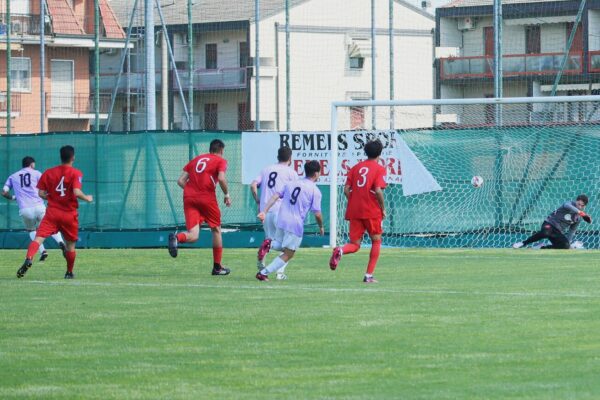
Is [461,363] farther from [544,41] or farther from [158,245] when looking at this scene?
[544,41]

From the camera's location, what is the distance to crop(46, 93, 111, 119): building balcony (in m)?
56.9

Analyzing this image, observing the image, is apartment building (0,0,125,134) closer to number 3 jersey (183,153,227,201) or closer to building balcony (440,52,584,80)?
building balcony (440,52,584,80)

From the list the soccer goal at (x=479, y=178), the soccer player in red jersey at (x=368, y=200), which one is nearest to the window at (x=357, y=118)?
the soccer goal at (x=479, y=178)

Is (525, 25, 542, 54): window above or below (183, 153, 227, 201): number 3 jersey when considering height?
above

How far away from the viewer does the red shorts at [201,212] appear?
65.2ft

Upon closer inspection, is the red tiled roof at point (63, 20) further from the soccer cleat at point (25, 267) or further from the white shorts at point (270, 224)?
the soccer cleat at point (25, 267)

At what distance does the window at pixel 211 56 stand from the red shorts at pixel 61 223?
4369 cm

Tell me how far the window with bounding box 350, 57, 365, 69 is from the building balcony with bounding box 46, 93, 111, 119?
11.1 metres

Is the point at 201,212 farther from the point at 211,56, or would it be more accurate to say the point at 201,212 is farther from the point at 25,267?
the point at 211,56

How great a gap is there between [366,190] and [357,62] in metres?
44.7

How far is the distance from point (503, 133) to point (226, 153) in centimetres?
626

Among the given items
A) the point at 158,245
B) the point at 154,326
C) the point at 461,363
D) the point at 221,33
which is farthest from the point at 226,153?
the point at 221,33

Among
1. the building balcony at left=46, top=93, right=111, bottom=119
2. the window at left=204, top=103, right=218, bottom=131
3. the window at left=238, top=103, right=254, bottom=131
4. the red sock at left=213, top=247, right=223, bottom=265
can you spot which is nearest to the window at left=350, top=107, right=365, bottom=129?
the window at left=238, top=103, right=254, bottom=131

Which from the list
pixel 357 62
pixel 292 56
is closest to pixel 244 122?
pixel 292 56
